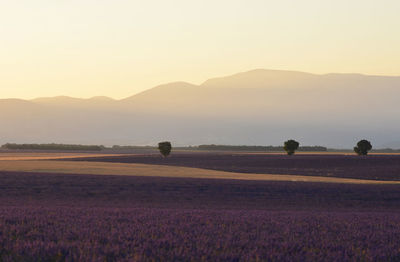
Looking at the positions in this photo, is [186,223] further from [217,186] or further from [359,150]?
[359,150]

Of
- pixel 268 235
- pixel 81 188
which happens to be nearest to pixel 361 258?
pixel 268 235

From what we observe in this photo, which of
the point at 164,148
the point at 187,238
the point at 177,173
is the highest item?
the point at 164,148

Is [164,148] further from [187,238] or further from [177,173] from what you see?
[187,238]

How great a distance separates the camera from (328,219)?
14.8 m

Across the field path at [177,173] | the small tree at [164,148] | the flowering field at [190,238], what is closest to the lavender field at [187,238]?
the flowering field at [190,238]

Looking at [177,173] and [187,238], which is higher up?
[187,238]

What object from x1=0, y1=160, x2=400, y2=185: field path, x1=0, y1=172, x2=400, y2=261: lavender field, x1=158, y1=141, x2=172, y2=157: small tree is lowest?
x1=0, y1=160, x2=400, y2=185: field path

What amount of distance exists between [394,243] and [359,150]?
89.8 meters

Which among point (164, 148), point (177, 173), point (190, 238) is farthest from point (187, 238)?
point (164, 148)

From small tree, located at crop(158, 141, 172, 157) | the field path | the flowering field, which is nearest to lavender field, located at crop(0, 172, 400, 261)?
the flowering field

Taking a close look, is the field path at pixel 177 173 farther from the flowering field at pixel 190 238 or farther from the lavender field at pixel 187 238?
the flowering field at pixel 190 238

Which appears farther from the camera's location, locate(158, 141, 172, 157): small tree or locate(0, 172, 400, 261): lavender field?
locate(158, 141, 172, 157): small tree

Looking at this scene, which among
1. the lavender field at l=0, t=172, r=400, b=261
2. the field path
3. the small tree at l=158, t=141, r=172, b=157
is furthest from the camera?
the small tree at l=158, t=141, r=172, b=157

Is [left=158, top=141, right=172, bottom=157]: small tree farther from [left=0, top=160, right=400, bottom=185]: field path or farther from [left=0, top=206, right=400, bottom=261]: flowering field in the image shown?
[left=0, top=206, right=400, bottom=261]: flowering field
